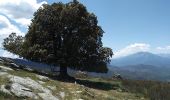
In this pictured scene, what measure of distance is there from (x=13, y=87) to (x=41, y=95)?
3.09 meters

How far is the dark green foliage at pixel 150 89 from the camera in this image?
55925 millimetres

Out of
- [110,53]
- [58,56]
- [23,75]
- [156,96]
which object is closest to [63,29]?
[58,56]

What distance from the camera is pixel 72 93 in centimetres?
4034

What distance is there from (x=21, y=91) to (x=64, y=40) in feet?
63.7

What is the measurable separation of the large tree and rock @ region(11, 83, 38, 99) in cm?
1514

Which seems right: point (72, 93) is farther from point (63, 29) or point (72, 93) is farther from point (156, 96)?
point (156, 96)

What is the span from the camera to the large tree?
53625 mm

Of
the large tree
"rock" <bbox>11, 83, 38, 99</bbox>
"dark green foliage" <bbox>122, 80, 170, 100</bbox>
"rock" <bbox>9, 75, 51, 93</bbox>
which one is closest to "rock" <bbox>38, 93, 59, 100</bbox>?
"rock" <bbox>11, 83, 38, 99</bbox>

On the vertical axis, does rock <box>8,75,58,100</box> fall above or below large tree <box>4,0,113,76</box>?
below

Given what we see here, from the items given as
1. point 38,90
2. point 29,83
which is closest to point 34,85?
point 29,83

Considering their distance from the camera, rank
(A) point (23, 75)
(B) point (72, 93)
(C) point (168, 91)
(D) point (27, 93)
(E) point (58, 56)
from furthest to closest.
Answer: (C) point (168, 91)
(E) point (58, 56)
(A) point (23, 75)
(B) point (72, 93)
(D) point (27, 93)

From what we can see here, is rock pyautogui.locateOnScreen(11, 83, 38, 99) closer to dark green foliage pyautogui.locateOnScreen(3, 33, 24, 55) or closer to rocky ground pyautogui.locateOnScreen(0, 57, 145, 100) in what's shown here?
rocky ground pyautogui.locateOnScreen(0, 57, 145, 100)

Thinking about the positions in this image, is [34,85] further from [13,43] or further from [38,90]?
[13,43]

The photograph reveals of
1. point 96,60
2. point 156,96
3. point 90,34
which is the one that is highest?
point 90,34
